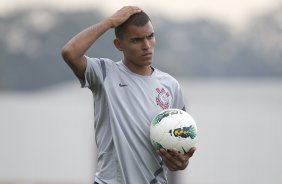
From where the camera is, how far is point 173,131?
632 cm

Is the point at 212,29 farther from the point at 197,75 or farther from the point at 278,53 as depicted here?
the point at 278,53

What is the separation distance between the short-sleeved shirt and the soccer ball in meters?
0.10

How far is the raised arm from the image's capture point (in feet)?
20.0

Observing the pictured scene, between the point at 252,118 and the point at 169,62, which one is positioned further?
the point at 169,62

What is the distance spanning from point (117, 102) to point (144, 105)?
0.20 metres

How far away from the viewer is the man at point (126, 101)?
6215 millimetres

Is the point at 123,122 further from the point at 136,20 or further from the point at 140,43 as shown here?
the point at 136,20

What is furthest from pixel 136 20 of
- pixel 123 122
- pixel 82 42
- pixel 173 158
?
pixel 173 158

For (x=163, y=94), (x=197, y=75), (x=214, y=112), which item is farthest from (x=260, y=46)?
(x=163, y=94)

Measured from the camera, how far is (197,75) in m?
58.3

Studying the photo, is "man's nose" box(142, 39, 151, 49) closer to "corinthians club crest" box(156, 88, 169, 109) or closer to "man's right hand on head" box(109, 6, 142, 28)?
"man's right hand on head" box(109, 6, 142, 28)

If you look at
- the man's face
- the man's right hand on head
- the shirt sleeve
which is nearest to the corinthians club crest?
the man's face

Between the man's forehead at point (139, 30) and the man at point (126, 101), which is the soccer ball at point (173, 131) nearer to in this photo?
the man at point (126, 101)

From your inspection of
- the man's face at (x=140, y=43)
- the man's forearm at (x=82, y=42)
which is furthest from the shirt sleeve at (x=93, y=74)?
the man's face at (x=140, y=43)
